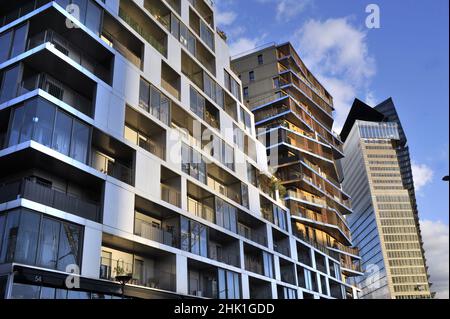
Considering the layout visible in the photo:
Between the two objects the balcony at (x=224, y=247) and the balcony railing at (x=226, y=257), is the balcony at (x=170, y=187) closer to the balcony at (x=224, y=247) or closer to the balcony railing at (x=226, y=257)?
the balcony at (x=224, y=247)

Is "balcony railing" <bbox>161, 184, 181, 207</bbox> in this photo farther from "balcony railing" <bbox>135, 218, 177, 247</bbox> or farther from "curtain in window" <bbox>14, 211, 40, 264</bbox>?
"curtain in window" <bbox>14, 211, 40, 264</bbox>

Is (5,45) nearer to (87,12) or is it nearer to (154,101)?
(87,12)

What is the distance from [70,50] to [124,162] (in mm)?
7823

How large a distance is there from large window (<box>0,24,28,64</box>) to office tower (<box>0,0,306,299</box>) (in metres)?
0.08

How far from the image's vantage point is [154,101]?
33.2m

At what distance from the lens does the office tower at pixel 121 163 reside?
885 inches

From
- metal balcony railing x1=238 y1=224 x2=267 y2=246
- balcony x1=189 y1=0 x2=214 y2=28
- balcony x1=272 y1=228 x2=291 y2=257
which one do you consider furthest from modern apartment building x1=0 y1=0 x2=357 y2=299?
balcony x1=189 y1=0 x2=214 y2=28

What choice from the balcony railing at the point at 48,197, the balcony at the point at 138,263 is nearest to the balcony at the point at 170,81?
the balcony at the point at 138,263

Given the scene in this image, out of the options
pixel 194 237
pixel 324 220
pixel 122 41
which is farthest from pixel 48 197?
pixel 324 220

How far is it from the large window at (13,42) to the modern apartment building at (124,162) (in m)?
0.09

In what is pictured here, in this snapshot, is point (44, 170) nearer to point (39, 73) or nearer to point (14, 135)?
point (14, 135)

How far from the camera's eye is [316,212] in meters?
69.0

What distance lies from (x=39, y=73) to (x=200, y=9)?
80.8 feet

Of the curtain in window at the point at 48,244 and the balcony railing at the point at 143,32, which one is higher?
the balcony railing at the point at 143,32
